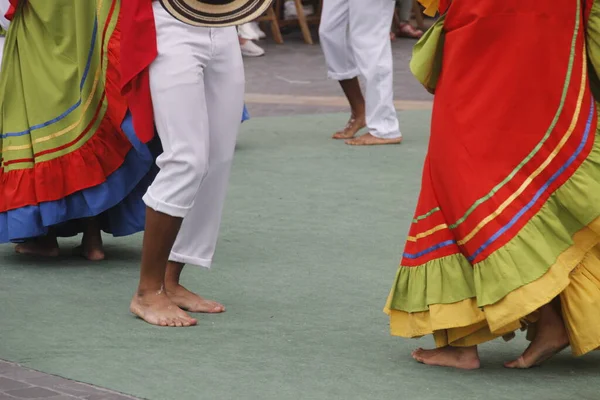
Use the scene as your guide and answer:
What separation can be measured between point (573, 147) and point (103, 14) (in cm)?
209

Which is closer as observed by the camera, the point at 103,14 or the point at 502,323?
the point at 502,323

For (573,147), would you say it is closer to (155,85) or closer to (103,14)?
(155,85)

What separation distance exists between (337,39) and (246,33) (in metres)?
5.80

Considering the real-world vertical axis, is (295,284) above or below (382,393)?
below

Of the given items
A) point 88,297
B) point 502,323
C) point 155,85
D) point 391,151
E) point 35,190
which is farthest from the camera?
point 391,151

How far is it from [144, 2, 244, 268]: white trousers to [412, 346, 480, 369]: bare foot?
1.03 metres

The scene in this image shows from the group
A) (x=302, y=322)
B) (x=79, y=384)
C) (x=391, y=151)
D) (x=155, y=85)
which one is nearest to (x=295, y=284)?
(x=302, y=322)

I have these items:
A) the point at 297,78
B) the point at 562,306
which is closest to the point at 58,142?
the point at 562,306

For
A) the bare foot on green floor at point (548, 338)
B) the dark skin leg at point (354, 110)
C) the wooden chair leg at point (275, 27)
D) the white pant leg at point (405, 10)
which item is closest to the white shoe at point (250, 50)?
the wooden chair leg at point (275, 27)

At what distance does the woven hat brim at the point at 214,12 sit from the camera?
15.1ft

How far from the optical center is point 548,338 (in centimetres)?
433

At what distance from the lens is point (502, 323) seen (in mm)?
4117

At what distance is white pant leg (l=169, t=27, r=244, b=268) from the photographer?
492cm

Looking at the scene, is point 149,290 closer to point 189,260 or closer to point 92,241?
point 189,260
